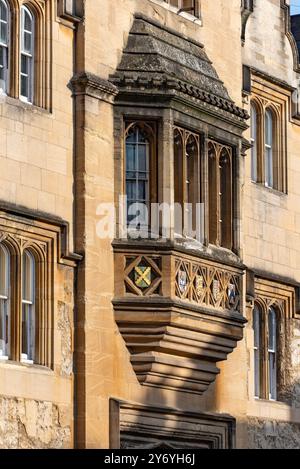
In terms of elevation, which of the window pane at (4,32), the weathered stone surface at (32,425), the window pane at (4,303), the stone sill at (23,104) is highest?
the window pane at (4,32)

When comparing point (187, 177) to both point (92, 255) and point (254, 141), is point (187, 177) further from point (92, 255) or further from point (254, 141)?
point (254, 141)

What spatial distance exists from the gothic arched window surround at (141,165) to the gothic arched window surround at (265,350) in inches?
195

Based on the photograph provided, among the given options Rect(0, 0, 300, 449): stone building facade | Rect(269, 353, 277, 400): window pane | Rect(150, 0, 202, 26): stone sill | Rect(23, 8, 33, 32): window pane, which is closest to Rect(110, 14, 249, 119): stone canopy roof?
Rect(0, 0, 300, 449): stone building facade

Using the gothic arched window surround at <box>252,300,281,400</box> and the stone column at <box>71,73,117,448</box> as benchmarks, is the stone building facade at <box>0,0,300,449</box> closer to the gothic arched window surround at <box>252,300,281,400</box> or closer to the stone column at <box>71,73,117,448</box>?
the stone column at <box>71,73,117,448</box>

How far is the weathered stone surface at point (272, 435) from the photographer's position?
112 ft

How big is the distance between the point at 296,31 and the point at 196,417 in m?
13.5

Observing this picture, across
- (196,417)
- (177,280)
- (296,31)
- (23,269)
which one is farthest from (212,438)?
(296,31)

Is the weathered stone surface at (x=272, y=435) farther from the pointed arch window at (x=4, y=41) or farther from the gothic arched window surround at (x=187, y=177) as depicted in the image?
the pointed arch window at (x=4, y=41)

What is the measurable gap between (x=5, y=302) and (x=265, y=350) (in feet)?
25.3

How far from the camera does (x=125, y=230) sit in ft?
101

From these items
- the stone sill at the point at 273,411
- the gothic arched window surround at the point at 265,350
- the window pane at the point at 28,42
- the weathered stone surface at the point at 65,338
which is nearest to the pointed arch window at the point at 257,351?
the gothic arched window surround at the point at 265,350

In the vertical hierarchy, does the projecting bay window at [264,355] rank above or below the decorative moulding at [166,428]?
above

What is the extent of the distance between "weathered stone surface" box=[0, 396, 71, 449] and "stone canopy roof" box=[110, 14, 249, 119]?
17.6ft
